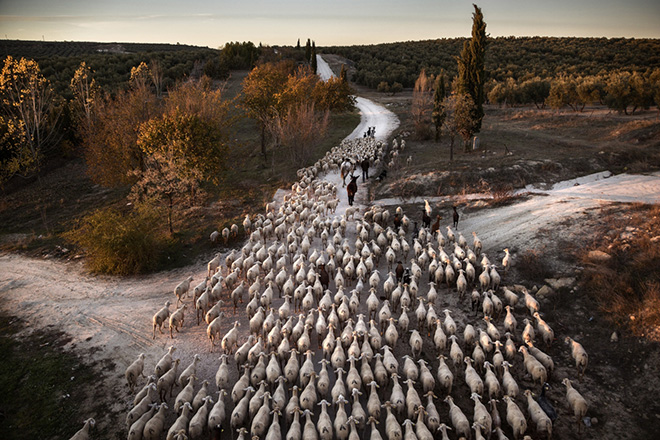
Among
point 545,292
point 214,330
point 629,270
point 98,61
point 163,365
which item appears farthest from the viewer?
point 98,61

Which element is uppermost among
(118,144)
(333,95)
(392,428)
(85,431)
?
(333,95)

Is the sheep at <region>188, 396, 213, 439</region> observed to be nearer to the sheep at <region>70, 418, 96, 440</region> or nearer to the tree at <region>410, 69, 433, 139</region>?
the sheep at <region>70, 418, 96, 440</region>

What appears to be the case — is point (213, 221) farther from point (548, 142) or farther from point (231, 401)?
point (548, 142)

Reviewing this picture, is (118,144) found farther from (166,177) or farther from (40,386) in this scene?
(40,386)

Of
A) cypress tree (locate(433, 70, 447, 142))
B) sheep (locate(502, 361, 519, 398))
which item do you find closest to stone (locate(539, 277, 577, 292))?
sheep (locate(502, 361, 519, 398))

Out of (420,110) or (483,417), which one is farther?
(420,110)

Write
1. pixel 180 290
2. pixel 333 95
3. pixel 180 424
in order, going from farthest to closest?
pixel 333 95 → pixel 180 290 → pixel 180 424

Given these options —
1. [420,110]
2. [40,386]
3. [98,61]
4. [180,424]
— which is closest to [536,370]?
[180,424]
